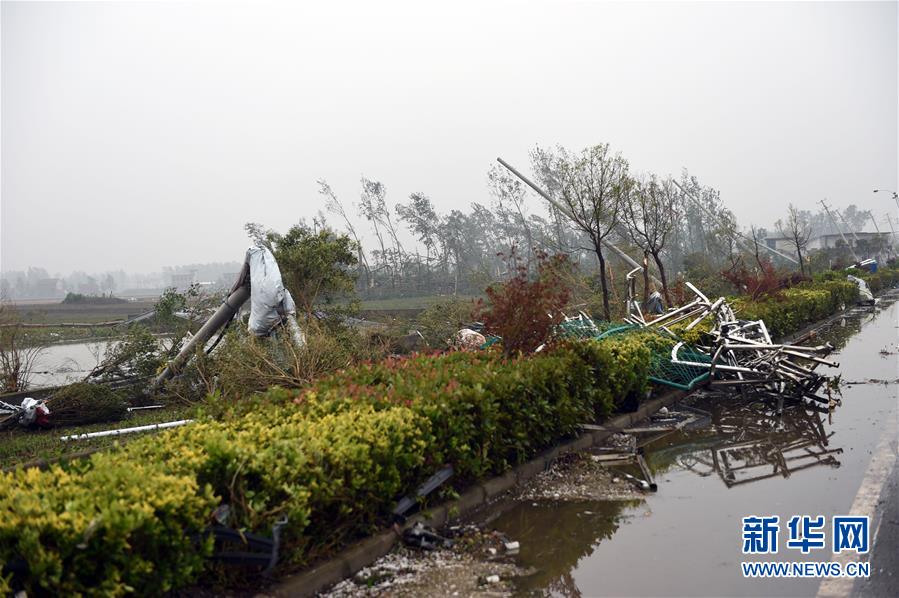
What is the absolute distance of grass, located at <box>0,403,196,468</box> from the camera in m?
8.00

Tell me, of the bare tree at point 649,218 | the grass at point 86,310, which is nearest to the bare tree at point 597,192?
the bare tree at point 649,218

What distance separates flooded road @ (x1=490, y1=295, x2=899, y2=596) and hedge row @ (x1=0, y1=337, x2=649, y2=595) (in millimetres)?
796

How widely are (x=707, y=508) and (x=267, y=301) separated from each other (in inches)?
294

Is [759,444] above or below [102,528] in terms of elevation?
below

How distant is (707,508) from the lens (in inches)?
203

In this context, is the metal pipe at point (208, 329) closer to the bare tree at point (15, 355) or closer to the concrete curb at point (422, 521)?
the bare tree at point (15, 355)

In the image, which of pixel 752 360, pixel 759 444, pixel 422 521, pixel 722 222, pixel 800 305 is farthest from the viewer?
pixel 722 222

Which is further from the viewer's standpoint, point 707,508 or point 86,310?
point 86,310

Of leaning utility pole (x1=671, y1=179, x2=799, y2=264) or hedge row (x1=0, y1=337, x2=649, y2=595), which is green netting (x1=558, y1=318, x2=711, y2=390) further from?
leaning utility pole (x1=671, y1=179, x2=799, y2=264)

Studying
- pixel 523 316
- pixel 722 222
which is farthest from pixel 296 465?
pixel 722 222

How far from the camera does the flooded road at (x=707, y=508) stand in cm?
404

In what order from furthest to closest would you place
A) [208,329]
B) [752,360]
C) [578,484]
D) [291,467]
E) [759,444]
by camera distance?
1. [208,329]
2. [752,360]
3. [759,444]
4. [578,484]
5. [291,467]

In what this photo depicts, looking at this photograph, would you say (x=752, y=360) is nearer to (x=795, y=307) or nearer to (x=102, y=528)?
(x=102, y=528)

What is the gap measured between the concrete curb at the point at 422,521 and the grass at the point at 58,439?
4350 millimetres
